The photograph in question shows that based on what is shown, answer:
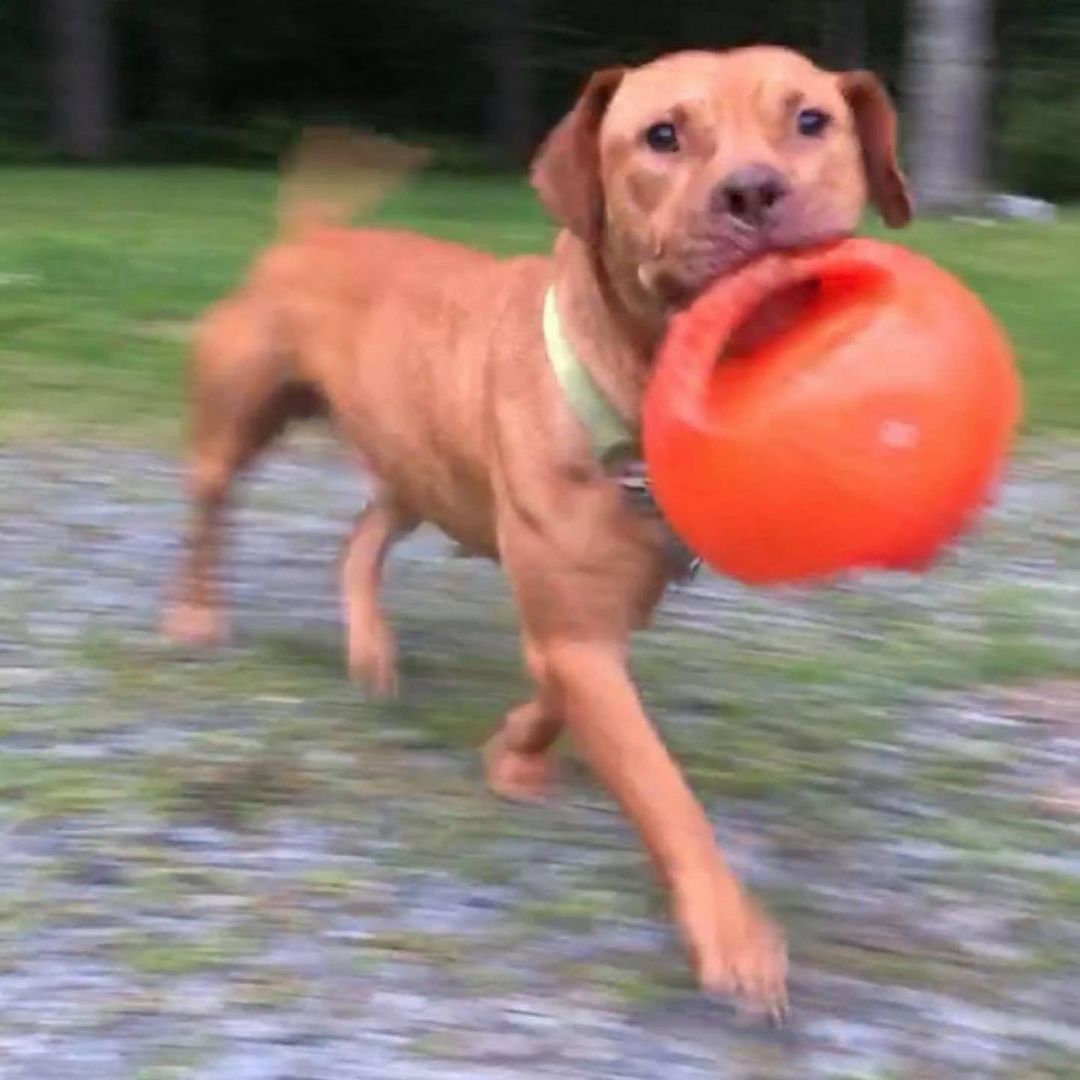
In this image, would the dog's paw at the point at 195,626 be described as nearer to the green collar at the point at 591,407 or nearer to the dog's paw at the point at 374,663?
the dog's paw at the point at 374,663

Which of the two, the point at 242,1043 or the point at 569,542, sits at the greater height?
the point at 569,542

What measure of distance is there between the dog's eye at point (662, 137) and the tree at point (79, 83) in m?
22.5

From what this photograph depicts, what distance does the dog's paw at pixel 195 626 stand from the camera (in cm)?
545

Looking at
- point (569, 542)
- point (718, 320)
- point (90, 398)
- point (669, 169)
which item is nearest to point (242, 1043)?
point (569, 542)

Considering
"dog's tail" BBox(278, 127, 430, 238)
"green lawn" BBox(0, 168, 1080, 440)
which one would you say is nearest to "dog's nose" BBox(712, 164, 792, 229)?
"dog's tail" BBox(278, 127, 430, 238)

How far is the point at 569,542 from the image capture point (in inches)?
151

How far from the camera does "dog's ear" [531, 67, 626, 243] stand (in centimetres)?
392

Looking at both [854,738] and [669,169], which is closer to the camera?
[669,169]

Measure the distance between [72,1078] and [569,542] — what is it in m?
1.23

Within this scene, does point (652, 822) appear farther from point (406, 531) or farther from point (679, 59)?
point (406, 531)

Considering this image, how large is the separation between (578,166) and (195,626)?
6.42ft

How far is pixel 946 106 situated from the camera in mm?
15805

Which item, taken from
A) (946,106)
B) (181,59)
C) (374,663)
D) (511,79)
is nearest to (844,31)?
(511,79)

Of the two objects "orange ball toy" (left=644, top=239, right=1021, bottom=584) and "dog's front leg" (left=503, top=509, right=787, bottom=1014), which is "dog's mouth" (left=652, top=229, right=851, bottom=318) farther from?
"dog's front leg" (left=503, top=509, right=787, bottom=1014)
